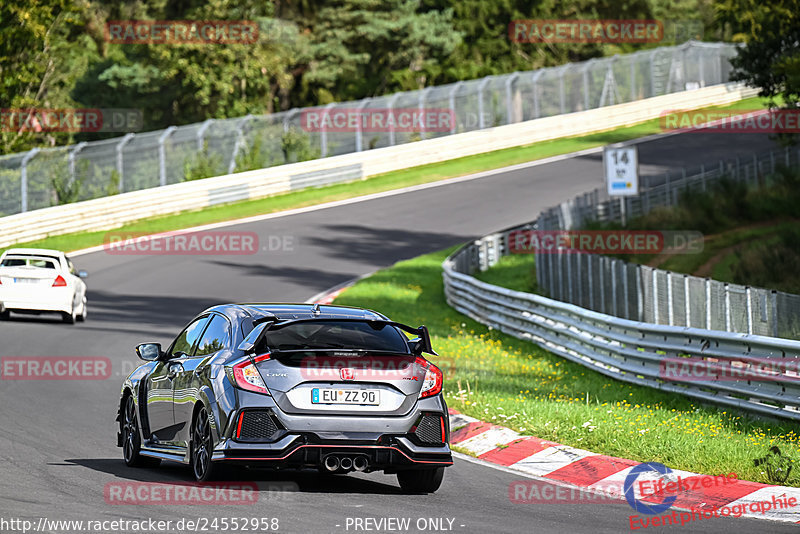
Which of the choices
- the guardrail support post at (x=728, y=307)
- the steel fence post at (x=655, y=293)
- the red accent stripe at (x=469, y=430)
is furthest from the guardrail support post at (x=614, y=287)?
the red accent stripe at (x=469, y=430)

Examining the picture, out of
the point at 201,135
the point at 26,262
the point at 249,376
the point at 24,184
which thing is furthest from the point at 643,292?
the point at 201,135

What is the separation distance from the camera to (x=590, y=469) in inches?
417

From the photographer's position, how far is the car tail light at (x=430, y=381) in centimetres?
938

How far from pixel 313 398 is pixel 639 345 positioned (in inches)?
290

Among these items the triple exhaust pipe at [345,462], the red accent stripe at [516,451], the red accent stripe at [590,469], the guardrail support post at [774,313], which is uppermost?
the triple exhaust pipe at [345,462]

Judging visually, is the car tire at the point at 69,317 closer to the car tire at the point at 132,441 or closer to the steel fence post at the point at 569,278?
the steel fence post at the point at 569,278

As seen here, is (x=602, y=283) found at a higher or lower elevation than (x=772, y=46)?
lower

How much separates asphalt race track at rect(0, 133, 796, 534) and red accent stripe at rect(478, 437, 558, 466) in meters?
0.32

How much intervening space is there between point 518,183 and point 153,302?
20194 mm

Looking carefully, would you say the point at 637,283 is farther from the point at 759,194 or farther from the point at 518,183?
the point at 518,183

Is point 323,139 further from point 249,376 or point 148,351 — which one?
point 249,376

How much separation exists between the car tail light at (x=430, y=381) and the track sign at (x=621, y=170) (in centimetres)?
1913

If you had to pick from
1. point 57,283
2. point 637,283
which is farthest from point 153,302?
point 637,283

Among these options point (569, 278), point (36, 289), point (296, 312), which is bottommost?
point (569, 278)
